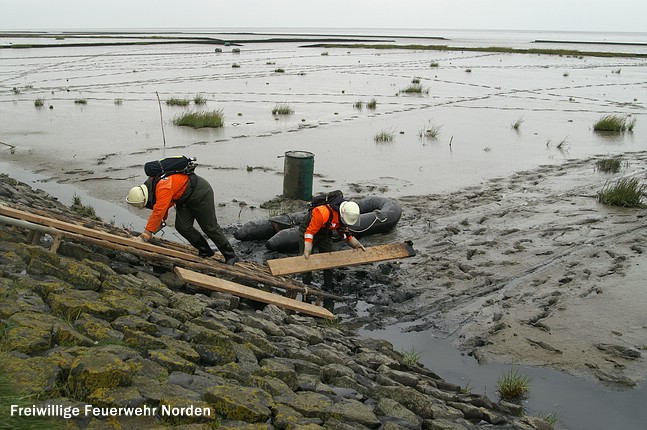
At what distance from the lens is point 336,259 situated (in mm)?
9234

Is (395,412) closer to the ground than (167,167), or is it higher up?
closer to the ground

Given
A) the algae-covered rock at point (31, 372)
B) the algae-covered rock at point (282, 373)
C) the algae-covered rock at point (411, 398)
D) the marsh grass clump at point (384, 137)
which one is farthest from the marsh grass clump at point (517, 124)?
the algae-covered rock at point (31, 372)

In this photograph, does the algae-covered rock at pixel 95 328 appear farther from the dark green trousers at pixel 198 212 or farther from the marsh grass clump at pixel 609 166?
the marsh grass clump at pixel 609 166

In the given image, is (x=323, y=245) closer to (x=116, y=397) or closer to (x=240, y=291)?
(x=240, y=291)

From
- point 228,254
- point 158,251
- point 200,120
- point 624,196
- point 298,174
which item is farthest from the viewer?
point 200,120

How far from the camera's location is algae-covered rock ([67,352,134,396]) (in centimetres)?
443

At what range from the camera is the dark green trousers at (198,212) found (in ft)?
27.6

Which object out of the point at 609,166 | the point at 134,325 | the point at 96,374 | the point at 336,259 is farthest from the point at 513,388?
the point at 609,166

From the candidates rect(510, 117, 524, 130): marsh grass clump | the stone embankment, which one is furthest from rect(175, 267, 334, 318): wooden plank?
rect(510, 117, 524, 130): marsh grass clump

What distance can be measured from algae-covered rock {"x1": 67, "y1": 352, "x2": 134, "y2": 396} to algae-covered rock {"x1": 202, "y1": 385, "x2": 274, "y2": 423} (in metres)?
0.63

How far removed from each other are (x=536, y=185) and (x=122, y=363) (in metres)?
12.8

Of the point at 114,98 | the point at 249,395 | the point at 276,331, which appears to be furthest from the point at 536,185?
the point at 114,98

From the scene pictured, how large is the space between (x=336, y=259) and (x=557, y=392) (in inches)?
140

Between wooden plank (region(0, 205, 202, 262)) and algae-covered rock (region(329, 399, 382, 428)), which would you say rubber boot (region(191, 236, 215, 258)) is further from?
algae-covered rock (region(329, 399, 382, 428))
